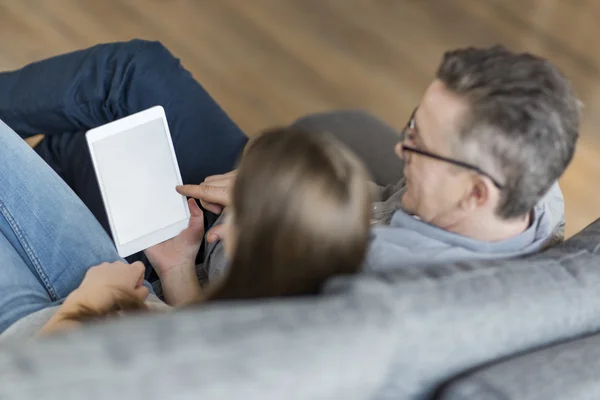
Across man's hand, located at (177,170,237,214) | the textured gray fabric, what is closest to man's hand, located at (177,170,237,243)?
man's hand, located at (177,170,237,214)

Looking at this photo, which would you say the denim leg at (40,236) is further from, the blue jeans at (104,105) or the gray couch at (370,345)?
the gray couch at (370,345)

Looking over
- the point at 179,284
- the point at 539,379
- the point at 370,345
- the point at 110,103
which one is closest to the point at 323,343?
the point at 370,345


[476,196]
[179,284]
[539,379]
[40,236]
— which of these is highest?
[476,196]

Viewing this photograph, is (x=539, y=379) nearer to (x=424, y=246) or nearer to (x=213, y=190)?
(x=424, y=246)

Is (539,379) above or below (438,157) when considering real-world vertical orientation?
below

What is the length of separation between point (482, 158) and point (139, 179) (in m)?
0.74

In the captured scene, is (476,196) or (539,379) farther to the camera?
(476,196)

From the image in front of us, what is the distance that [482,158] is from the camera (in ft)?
3.00

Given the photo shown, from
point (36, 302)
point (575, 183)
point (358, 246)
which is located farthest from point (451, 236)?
point (575, 183)

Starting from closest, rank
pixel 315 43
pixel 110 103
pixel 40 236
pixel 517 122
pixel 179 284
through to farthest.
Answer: pixel 517 122 → pixel 40 236 → pixel 179 284 → pixel 110 103 → pixel 315 43

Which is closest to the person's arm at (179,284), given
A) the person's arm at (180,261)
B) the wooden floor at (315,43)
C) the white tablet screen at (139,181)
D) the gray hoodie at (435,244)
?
the person's arm at (180,261)

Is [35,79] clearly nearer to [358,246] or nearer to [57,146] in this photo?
[57,146]

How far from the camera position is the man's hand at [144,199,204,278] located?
4.28ft

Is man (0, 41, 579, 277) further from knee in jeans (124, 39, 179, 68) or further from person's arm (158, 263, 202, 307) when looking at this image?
knee in jeans (124, 39, 179, 68)
